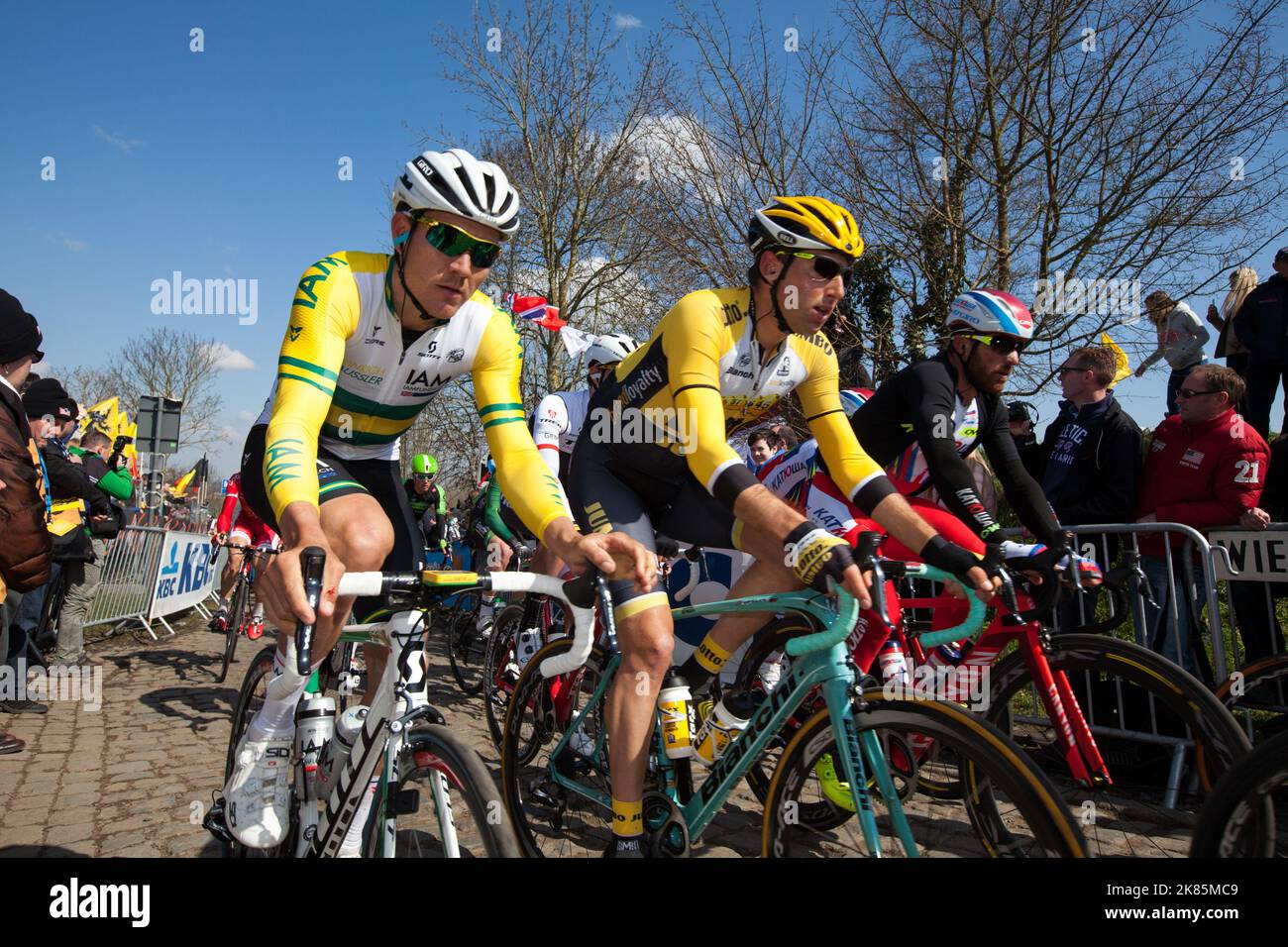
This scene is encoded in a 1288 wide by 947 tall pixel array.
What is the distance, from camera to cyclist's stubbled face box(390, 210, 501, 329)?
2.80 meters

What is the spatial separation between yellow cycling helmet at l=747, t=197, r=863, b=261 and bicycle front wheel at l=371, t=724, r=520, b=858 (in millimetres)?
2218

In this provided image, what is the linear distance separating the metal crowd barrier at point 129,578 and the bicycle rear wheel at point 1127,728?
9.52 metres

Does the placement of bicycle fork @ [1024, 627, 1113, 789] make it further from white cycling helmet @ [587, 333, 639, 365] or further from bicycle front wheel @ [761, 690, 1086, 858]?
white cycling helmet @ [587, 333, 639, 365]

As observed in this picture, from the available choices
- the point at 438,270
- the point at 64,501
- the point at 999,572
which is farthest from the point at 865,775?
the point at 64,501

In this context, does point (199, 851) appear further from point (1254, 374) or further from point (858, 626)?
point (1254, 374)

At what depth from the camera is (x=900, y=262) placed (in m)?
10.9

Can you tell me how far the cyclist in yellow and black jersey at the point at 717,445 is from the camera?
2965 millimetres

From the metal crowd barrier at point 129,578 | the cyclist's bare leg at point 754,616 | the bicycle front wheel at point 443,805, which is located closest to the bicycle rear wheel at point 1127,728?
the cyclist's bare leg at point 754,616

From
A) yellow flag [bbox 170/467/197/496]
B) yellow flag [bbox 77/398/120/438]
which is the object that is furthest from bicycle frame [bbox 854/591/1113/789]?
yellow flag [bbox 170/467/197/496]

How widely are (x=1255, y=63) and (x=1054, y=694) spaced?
8.70 meters

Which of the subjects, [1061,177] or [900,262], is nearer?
[1061,177]

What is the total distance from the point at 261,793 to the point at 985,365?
3615 millimetres

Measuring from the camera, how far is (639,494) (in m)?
3.71
